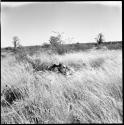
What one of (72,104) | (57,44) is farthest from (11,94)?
(57,44)

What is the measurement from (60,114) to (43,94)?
2.15ft

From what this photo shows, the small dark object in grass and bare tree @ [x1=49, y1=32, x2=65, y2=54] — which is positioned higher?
bare tree @ [x1=49, y1=32, x2=65, y2=54]

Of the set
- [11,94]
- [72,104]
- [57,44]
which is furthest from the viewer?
[57,44]

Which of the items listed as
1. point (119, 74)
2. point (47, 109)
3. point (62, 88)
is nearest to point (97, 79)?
point (119, 74)

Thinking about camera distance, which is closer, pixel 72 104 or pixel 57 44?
pixel 72 104

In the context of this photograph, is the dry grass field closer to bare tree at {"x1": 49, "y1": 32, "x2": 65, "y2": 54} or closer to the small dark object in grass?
the small dark object in grass

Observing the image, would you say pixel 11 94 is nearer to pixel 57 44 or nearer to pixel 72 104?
pixel 72 104

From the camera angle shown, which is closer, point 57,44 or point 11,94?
point 11,94

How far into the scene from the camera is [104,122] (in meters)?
1.95

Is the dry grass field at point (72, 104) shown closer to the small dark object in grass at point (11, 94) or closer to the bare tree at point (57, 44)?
the small dark object in grass at point (11, 94)

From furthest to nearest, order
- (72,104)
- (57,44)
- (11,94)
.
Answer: (57,44) → (11,94) → (72,104)

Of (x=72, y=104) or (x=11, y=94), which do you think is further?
(x=11, y=94)

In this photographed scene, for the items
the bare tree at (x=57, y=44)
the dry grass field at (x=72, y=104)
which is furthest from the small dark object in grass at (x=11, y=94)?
the bare tree at (x=57, y=44)

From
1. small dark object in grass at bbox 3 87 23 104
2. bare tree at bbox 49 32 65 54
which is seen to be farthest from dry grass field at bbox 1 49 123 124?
bare tree at bbox 49 32 65 54
